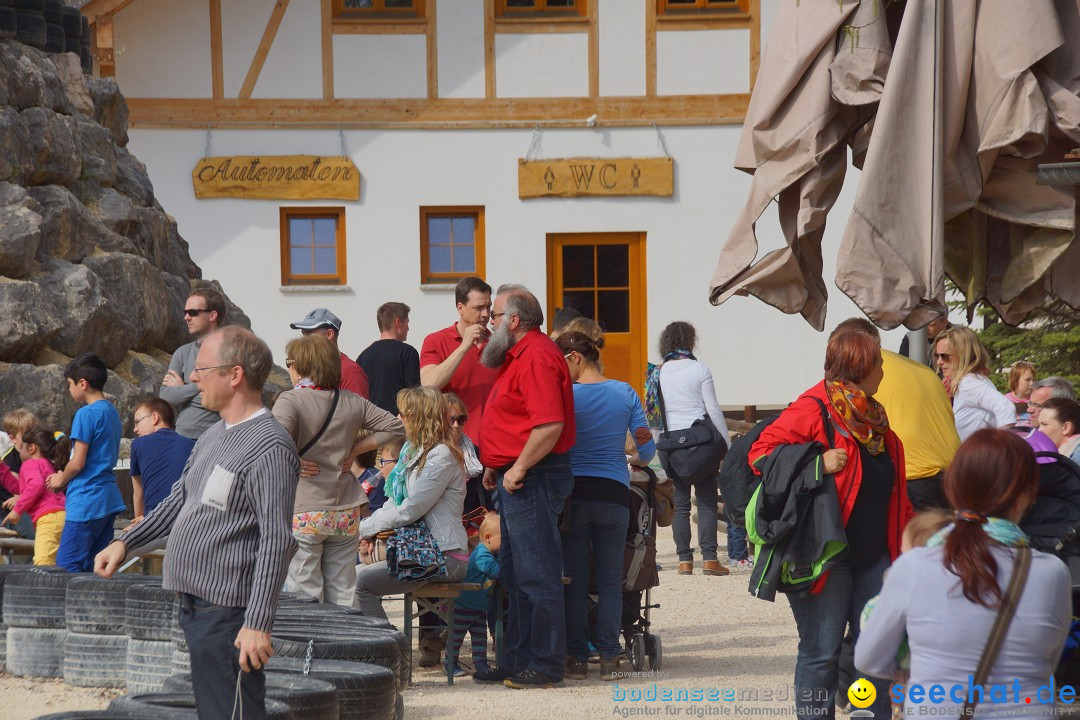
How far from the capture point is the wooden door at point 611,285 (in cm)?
1844

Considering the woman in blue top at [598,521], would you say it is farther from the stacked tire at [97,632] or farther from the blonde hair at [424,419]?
the stacked tire at [97,632]

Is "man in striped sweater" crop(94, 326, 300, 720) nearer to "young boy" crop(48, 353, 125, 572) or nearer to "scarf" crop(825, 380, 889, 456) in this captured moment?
"scarf" crop(825, 380, 889, 456)

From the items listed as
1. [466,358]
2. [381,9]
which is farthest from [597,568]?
[381,9]

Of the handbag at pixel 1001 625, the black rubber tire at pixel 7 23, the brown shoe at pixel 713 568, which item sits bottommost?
the brown shoe at pixel 713 568

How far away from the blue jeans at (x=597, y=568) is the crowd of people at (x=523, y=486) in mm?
12

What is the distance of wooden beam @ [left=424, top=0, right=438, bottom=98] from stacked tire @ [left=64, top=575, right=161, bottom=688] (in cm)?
1235

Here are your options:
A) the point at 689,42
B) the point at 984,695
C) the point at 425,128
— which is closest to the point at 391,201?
the point at 425,128

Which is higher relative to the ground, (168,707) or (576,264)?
(576,264)

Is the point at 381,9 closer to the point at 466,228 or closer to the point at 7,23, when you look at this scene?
the point at 466,228

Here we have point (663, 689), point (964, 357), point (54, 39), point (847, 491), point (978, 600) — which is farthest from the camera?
point (54, 39)

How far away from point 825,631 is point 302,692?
1.83 metres

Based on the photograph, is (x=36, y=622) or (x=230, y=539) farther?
(x=36, y=622)

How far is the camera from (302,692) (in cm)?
481

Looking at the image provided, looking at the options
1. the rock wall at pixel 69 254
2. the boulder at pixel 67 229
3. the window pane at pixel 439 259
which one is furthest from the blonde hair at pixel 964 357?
the window pane at pixel 439 259
